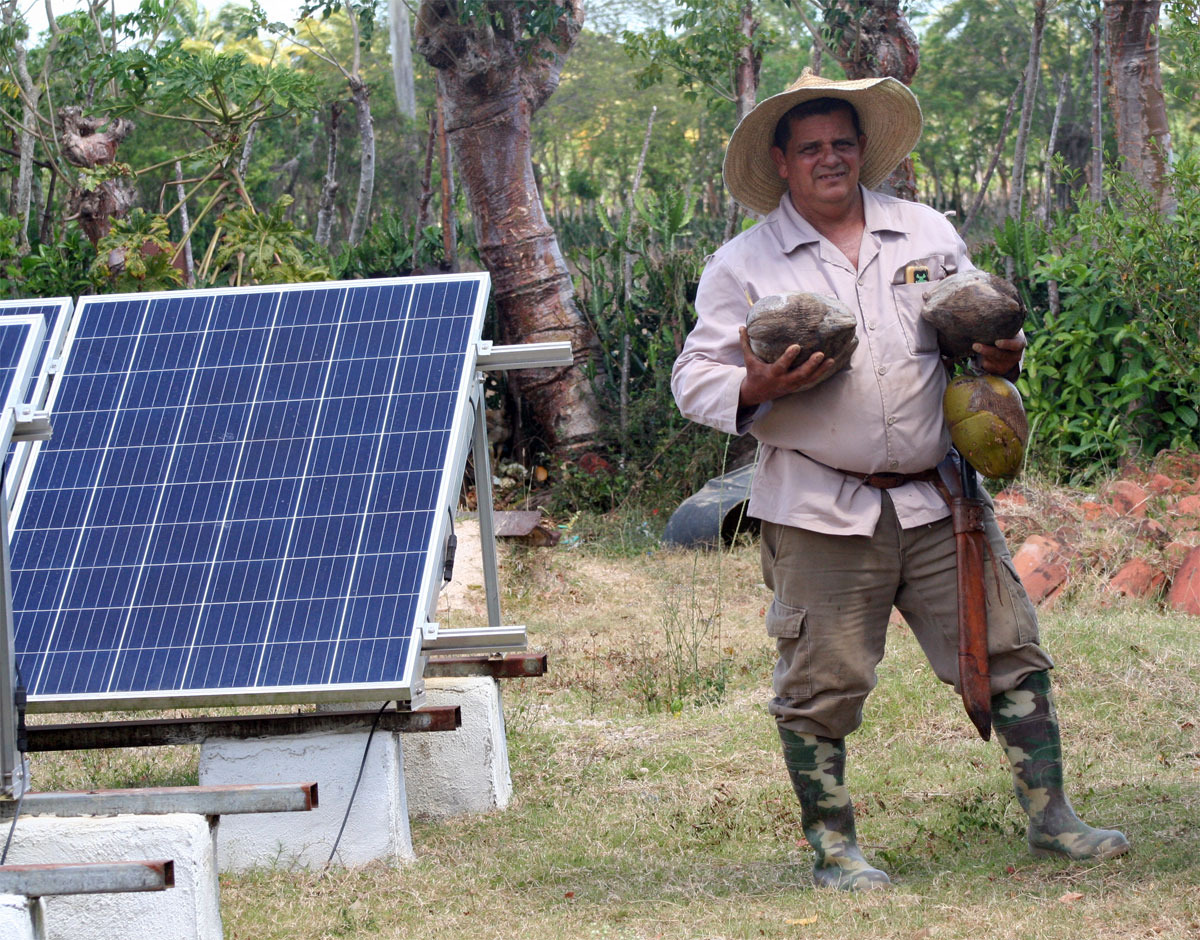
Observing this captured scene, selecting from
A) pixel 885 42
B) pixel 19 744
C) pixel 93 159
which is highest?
pixel 885 42

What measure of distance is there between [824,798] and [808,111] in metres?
1.99

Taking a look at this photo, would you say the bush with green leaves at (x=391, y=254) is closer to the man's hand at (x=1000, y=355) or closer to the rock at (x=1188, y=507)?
the rock at (x=1188, y=507)

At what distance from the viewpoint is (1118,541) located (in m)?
7.51

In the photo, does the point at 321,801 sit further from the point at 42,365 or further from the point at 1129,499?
the point at 1129,499

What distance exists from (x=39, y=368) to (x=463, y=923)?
2.28 m

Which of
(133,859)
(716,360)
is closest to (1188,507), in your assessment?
(716,360)

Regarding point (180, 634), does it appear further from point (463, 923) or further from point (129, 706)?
point (463, 923)

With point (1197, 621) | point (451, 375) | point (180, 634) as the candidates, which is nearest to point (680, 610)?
point (1197, 621)

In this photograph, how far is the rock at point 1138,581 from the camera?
7160 mm

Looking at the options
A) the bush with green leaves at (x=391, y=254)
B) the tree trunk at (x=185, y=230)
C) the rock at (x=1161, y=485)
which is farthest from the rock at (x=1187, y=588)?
the bush with green leaves at (x=391, y=254)

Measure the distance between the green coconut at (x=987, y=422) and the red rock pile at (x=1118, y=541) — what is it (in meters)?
3.69

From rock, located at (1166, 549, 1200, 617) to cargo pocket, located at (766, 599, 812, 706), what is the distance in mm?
3814

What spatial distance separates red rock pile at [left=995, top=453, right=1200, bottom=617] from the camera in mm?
7164

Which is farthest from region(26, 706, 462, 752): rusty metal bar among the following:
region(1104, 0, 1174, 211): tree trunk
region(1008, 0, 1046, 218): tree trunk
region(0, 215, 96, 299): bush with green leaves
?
region(1008, 0, 1046, 218): tree trunk
